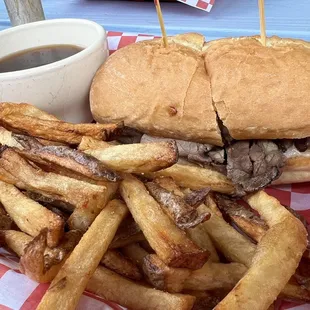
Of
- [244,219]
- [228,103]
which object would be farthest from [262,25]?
[244,219]

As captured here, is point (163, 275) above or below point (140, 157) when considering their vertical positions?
below

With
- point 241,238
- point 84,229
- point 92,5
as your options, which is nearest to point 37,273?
point 84,229

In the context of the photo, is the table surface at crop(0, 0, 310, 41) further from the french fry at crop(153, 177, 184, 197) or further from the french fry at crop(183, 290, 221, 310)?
the french fry at crop(183, 290, 221, 310)

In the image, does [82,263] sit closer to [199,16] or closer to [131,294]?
[131,294]

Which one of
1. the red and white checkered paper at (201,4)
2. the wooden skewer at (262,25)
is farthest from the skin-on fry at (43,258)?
the red and white checkered paper at (201,4)

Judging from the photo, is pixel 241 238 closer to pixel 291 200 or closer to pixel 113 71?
pixel 291 200
